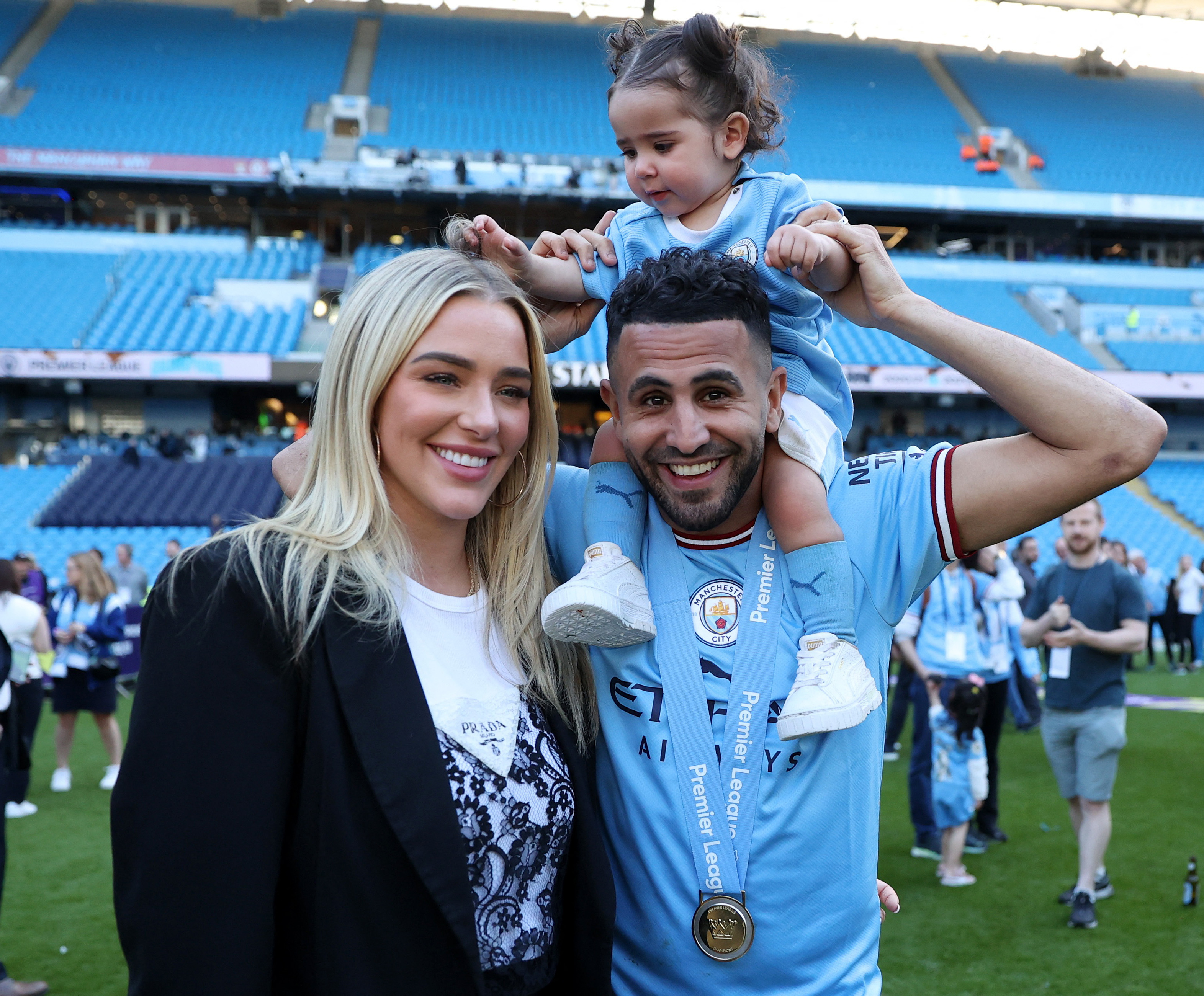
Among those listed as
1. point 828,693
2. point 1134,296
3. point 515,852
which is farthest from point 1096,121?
point 515,852

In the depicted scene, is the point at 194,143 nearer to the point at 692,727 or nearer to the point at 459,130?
the point at 459,130

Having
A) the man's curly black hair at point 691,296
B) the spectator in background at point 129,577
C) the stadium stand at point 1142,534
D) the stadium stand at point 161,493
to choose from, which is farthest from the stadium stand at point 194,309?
the man's curly black hair at point 691,296

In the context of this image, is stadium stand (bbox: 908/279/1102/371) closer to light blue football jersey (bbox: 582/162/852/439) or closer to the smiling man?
light blue football jersey (bbox: 582/162/852/439)

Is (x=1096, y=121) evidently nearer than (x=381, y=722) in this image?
No

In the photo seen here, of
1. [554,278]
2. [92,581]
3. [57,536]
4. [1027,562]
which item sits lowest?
[92,581]

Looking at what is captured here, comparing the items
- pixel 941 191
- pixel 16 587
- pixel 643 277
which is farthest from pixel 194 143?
pixel 643 277

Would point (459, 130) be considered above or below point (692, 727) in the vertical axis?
above

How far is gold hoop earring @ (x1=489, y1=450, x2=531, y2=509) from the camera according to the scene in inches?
81.9

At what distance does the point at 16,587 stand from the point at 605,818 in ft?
19.6

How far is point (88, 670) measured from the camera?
7.69 metres

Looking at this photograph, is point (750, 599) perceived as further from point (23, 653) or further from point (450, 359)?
point (23, 653)

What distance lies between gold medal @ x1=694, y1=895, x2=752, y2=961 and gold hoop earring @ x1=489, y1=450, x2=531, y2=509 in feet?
2.83

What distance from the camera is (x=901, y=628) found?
21.9ft

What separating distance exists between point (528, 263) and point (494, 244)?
5.3 inches
